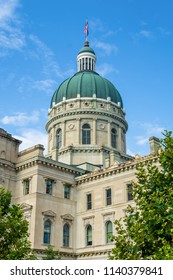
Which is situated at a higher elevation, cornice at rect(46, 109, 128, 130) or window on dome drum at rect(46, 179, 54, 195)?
cornice at rect(46, 109, 128, 130)

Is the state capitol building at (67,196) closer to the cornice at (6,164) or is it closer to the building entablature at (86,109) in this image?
the cornice at (6,164)

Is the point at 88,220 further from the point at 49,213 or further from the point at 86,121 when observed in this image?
the point at 86,121

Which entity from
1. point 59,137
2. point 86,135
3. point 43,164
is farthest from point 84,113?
point 43,164

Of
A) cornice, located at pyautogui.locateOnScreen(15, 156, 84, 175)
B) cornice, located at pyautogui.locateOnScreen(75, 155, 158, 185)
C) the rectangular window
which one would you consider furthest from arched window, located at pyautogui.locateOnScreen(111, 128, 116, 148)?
the rectangular window

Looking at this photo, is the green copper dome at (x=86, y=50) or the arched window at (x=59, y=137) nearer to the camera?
the arched window at (x=59, y=137)

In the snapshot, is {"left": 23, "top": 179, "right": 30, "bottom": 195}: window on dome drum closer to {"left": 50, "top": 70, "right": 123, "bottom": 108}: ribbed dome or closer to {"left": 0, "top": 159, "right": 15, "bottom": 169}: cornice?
{"left": 0, "top": 159, "right": 15, "bottom": 169}: cornice

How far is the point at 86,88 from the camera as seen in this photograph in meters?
70.3

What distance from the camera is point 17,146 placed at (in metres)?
52.8

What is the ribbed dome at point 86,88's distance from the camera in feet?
230

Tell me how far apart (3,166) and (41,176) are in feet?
15.4

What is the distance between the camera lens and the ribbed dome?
70.1 metres

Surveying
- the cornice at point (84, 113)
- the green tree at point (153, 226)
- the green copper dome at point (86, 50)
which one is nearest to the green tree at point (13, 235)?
the green tree at point (153, 226)
